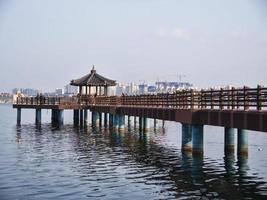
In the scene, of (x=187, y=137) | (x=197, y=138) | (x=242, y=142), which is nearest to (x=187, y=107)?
(x=187, y=137)

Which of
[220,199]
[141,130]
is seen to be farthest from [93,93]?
[220,199]

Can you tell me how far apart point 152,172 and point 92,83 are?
48430 millimetres

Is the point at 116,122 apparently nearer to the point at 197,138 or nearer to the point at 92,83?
the point at 92,83

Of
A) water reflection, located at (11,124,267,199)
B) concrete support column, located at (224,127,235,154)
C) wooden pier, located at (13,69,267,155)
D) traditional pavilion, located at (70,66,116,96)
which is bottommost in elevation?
water reflection, located at (11,124,267,199)

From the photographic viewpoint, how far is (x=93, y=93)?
256 feet

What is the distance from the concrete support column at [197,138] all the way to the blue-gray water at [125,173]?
0.78 meters

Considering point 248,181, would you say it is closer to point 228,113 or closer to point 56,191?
point 228,113

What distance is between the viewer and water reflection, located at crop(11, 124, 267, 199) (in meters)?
20.3

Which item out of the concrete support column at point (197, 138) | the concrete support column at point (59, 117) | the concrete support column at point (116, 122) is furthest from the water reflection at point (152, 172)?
the concrete support column at point (59, 117)

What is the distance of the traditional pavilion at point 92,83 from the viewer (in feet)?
239

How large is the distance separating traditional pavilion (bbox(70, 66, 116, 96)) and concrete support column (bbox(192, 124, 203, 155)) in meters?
42.8

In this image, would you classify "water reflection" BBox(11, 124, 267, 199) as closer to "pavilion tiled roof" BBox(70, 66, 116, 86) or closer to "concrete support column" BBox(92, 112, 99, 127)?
"concrete support column" BBox(92, 112, 99, 127)

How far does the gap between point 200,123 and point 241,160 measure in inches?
147

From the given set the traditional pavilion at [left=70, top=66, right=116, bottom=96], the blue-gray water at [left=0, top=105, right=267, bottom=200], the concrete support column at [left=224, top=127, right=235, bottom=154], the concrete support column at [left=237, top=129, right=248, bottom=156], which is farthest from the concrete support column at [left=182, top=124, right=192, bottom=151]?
the traditional pavilion at [left=70, top=66, right=116, bottom=96]
